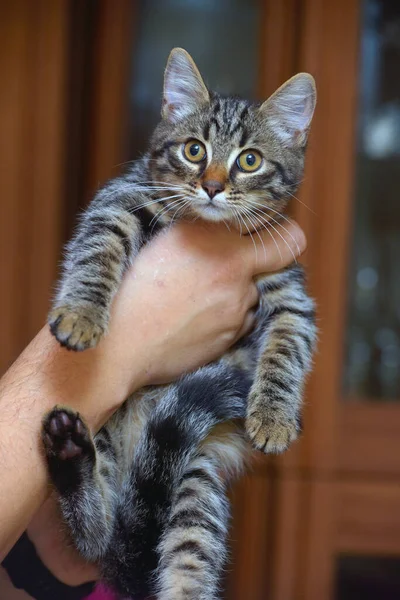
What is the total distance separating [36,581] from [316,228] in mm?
1153

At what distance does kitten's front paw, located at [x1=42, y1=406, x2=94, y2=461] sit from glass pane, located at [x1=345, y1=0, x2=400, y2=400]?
112 cm

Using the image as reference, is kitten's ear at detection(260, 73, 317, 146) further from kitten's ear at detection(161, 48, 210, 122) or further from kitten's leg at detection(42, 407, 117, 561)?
kitten's leg at detection(42, 407, 117, 561)

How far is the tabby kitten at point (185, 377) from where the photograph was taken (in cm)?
94

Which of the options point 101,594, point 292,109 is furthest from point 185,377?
point 292,109

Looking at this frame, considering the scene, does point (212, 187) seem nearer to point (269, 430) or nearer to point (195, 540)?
point (269, 430)

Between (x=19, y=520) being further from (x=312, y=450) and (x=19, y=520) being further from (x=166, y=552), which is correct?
(x=312, y=450)

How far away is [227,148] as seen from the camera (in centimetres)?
108

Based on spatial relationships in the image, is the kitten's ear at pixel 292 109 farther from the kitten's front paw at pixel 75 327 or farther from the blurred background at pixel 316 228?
the blurred background at pixel 316 228

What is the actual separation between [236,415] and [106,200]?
0.40 meters

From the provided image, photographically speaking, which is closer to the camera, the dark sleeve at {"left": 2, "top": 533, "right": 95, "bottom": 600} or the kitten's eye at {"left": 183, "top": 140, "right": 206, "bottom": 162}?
the dark sleeve at {"left": 2, "top": 533, "right": 95, "bottom": 600}

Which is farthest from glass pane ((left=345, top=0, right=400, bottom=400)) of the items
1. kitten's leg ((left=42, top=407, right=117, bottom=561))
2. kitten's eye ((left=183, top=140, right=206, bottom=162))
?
kitten's leg ((left=42, top=407, right=117, bottom=561))

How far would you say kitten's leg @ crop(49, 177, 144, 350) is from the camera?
897 millimetres

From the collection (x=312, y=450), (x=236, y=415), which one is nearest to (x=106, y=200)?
(x=236, y=415)

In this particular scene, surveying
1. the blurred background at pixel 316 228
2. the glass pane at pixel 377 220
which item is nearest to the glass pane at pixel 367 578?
the blurred background at pixel 316 228
